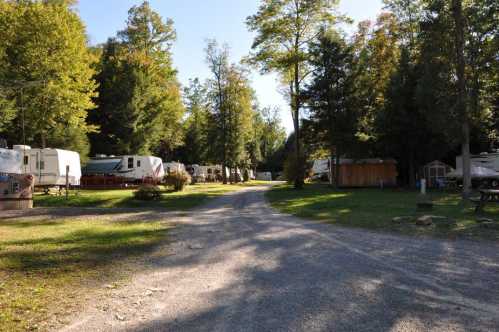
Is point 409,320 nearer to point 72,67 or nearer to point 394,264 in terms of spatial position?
point 394,264

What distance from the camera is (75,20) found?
1186 inches

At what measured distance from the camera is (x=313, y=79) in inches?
1217

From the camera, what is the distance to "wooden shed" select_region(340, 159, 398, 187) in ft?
114

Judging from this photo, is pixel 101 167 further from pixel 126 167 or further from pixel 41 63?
pixel 41 63

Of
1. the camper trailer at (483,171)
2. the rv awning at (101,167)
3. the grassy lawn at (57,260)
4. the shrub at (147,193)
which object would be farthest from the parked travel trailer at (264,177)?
the grassy lawn at (57,260)

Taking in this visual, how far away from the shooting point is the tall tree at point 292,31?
99.0 ft

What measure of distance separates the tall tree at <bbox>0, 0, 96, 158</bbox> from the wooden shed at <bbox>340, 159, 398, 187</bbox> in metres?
21.1

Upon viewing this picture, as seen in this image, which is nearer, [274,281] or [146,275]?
[274,281]

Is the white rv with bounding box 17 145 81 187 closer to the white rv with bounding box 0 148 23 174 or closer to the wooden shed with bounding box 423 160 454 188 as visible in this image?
the white rv with bounding box 0 148 23 174

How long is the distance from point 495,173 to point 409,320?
2886 centimetres

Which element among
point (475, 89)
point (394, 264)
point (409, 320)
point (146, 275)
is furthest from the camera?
point (475, 89)

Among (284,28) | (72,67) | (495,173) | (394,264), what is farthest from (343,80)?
(394,264)

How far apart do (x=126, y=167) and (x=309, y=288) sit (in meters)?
27.7

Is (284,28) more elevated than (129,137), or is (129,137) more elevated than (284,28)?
(284,28)
